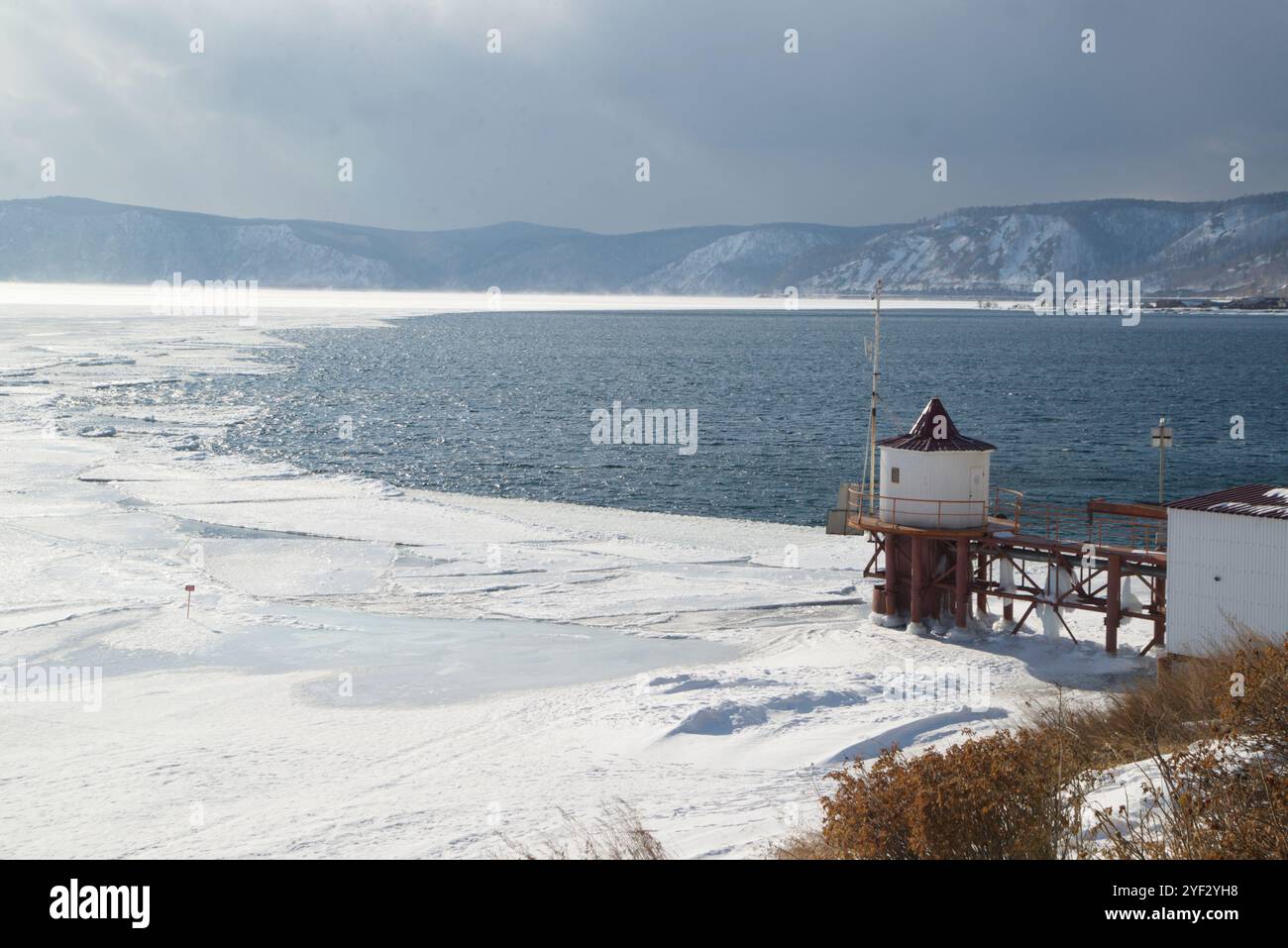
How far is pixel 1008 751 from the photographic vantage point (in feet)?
36.2

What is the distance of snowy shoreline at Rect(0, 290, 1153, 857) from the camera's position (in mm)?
15359

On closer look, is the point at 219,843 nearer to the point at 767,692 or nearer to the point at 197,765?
the point at 197,765

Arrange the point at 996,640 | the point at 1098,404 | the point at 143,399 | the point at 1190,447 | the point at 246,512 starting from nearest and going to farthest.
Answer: the point at 996,640 < the point at 246,512 < the point at 1190,447 < the point at 143,399 < the point at 1098,404

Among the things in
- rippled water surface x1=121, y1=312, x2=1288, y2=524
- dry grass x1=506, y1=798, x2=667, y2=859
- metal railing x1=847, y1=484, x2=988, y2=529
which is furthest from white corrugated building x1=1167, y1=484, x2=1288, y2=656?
rippled water surface x1=121, y1=312, x2=1288, y2=524

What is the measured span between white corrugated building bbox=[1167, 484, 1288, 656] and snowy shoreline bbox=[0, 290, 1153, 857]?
7.19 feet

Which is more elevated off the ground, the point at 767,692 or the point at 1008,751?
the point at 1008,751

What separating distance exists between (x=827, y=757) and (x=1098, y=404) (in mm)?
74664

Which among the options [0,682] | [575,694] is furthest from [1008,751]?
[0,682]

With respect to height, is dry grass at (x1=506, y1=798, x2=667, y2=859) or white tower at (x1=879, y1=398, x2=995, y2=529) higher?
white tower at (x1=879, y1=398, x2=995, y2=529)

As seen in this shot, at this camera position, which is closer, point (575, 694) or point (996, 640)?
point (575, 694)

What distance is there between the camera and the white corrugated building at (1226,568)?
20.5 m

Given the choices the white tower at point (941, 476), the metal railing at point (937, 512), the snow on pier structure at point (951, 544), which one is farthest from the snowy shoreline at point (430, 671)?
the white tower at point (941, 476)

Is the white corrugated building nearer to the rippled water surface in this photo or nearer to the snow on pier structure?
the snow on pier structure
